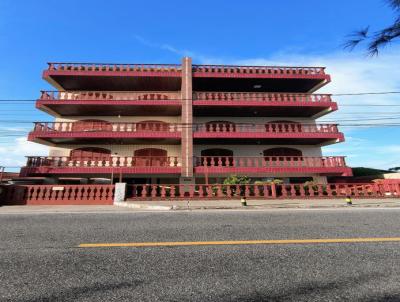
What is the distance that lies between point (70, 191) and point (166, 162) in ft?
26.7

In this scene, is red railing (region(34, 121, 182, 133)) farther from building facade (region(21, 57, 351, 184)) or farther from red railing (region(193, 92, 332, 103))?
red railing (region(193, 92, 332, 103))

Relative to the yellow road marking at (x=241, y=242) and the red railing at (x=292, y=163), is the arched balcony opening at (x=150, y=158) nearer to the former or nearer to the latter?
the red railing at (x=292, y=163)

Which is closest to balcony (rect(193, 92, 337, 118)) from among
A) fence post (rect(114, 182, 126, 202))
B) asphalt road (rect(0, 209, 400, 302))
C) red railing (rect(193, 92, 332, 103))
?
red railing (rect(193, 92, 332, 103))

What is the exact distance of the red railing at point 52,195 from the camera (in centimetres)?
1188

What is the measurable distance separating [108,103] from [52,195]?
32.7ft

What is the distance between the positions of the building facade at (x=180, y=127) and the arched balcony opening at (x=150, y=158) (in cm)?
10

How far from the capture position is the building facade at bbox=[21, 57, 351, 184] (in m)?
18.2

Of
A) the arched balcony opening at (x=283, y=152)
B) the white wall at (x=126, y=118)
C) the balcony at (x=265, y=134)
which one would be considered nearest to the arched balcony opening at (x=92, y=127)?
the white wall at (x=126, y=118)

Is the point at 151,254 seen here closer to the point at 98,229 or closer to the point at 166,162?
the point at 98,229

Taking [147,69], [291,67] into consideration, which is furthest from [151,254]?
[291,67]

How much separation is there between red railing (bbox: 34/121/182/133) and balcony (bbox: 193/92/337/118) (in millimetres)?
3401

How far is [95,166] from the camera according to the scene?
685 inches

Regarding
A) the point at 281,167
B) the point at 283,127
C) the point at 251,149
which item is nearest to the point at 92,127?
the point at 251,149

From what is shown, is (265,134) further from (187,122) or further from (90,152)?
(90,152)
